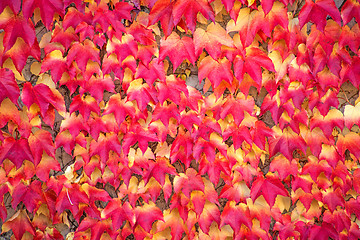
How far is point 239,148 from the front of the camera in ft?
5.42

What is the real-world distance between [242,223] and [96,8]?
142cm

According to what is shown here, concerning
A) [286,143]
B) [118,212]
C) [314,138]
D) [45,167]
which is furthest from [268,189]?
[45,167]

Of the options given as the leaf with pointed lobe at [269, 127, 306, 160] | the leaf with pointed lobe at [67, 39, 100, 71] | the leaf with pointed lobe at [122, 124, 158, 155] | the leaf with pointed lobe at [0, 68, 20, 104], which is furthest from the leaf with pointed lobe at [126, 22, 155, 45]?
the leaf with pointed lobe at [269, 127, 306, 160]

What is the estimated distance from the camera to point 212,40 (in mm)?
1498

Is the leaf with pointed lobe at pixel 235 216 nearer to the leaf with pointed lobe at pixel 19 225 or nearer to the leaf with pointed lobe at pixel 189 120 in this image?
the leaf with pointed lobe at pixel 189 120

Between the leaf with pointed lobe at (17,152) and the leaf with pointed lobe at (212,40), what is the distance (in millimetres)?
1010

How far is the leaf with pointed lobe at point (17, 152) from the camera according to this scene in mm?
1502

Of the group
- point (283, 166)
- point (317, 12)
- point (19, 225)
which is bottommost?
point (19, 225)

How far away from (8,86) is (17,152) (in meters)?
0.34

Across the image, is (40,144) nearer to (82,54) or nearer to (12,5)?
(82,54)

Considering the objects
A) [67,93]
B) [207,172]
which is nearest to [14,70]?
[67,93]

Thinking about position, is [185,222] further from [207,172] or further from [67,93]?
[67,93]

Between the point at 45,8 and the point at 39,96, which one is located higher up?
the point at 45,8

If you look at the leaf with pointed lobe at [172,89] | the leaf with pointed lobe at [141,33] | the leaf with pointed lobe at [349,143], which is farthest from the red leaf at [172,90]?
the leaf with pointed lobe at [349,143]
